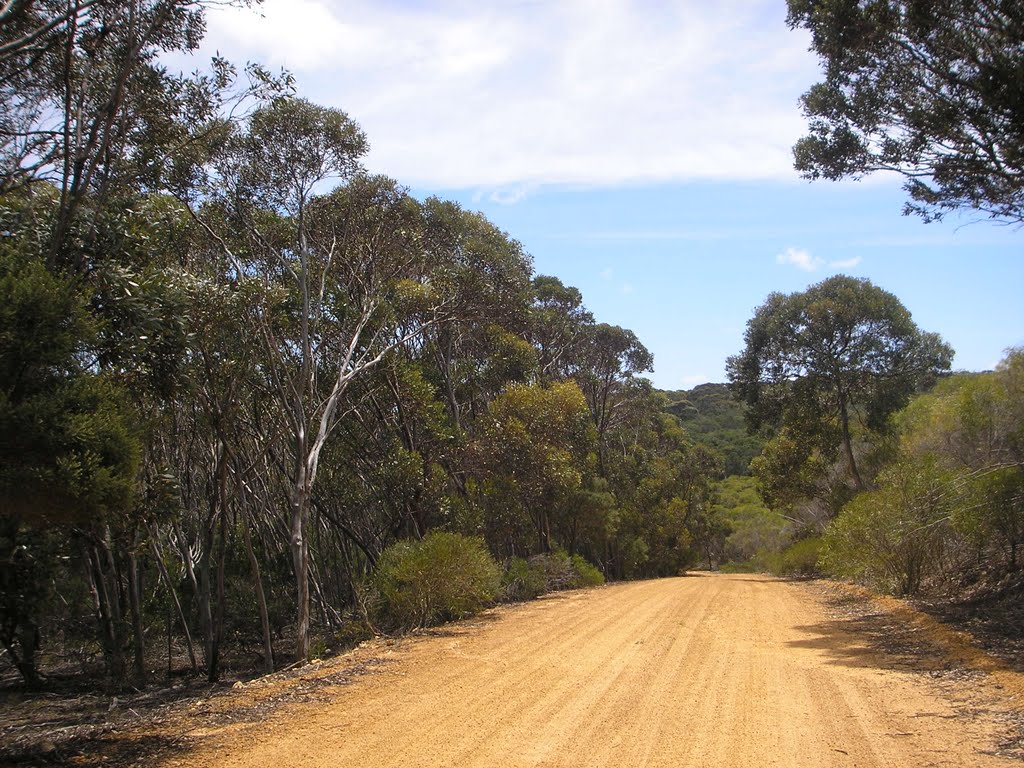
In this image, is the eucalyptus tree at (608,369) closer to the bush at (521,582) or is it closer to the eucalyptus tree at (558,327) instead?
the eucalyptus tree at (558,327)

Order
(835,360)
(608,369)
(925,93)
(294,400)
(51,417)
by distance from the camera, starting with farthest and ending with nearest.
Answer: (608,369) < (835,360) < (294,400) < (925,93) < (51,417)

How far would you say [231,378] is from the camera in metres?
13.5

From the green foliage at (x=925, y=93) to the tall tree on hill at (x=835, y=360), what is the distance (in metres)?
13.7

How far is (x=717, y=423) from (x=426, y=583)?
2926 inches

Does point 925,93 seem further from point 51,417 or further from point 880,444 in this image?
point 880,444

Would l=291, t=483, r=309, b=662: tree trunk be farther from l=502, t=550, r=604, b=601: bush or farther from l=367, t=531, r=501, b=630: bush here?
l=502, t=550, r=604, b=601: bush

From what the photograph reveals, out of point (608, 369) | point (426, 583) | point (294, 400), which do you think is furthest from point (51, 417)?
point (608, 369)

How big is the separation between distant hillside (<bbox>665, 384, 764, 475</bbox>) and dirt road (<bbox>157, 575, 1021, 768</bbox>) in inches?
2019

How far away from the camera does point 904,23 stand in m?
11.3

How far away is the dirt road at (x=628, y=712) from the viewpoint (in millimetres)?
5609

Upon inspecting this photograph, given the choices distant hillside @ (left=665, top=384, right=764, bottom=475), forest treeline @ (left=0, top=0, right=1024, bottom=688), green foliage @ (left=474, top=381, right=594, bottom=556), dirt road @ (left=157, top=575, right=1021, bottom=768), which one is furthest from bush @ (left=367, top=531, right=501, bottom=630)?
distant hillside @ (left=665, top=384, right=764, bottom=475)

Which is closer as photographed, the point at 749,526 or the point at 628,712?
the point at 628,712

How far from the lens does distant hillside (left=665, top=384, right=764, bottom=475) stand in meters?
70.4

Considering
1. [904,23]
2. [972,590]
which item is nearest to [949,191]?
[904,23]
